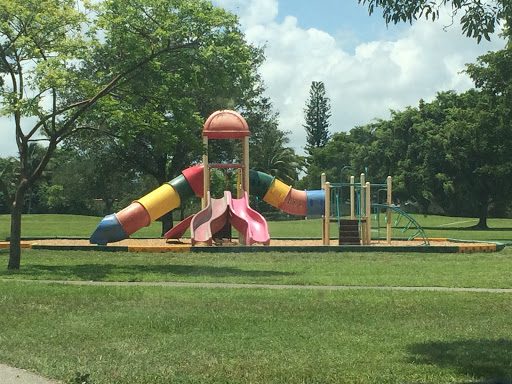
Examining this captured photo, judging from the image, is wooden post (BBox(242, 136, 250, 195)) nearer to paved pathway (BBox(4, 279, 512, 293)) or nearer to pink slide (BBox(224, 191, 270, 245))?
pink slide (BBox(224, 191, 270, 245))

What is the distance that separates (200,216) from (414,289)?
13.2 meters

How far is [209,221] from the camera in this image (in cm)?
2548

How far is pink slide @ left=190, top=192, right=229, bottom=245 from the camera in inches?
988

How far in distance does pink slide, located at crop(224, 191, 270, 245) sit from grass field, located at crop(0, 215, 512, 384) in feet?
25.7

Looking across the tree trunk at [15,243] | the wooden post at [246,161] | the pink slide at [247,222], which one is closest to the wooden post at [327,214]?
the pink slide at [247,222]

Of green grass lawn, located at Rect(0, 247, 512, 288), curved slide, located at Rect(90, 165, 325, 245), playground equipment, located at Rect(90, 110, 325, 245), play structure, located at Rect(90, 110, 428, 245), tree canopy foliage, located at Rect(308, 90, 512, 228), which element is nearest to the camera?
green grass lawn, located at Rect(0, 247, 512, 288)

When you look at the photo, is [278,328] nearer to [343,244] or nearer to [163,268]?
[163,268]

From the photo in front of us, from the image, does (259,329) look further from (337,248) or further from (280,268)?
(337,248)

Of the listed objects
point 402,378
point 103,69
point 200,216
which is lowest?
point 402,378

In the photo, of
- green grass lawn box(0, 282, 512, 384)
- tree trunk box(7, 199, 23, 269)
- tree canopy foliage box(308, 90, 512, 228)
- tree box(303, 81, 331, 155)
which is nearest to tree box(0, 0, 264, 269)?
tree trunk box(7, 199, 23, 269)

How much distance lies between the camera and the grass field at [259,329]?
23.0 feet

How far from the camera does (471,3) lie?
7957 mm

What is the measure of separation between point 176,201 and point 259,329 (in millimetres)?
18809

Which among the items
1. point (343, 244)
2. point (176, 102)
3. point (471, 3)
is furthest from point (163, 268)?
point (471, 3)
